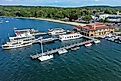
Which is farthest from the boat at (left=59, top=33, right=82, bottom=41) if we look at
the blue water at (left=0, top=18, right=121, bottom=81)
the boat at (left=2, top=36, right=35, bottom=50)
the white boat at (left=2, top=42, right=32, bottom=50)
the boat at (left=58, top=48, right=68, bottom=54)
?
the boat at (left=58, top=48, right=68, bottom=54)

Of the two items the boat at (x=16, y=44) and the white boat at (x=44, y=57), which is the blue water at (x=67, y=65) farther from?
the boat at (x=16, y=44)

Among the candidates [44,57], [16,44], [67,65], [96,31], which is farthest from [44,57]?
[96,31]

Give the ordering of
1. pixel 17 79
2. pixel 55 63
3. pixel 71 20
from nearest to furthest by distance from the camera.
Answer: pixel 17 79, pixel 55 63, pixel 71 20

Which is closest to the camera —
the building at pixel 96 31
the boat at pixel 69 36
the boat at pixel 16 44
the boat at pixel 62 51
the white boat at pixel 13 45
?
the boat at pixel 62 51

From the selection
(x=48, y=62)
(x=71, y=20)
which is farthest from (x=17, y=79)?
(x=71, y=20)

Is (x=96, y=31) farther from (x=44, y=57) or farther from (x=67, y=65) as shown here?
(x=67, y=65)

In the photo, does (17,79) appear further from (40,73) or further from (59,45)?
(59,45)

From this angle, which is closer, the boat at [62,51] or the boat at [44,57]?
the boat at [44,57]

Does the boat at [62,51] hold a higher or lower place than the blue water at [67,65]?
higher

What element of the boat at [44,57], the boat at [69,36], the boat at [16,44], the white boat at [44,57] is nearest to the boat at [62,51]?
the white boat at [44,57]
